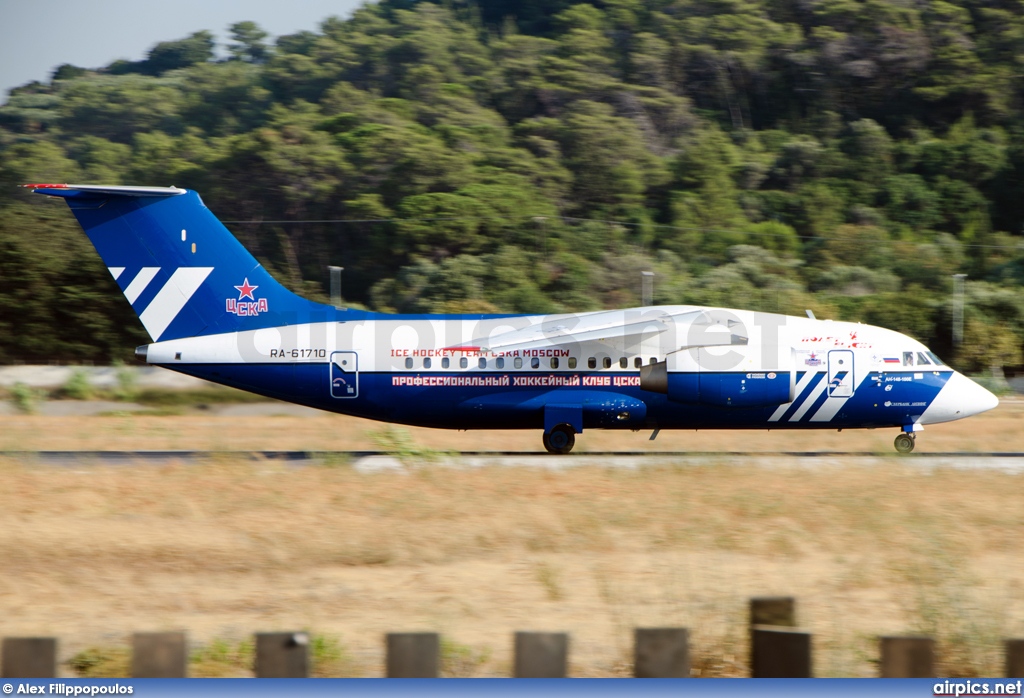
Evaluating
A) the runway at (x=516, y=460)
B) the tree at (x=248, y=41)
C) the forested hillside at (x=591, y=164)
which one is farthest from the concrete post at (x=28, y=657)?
the tree at (x=248, y=41)

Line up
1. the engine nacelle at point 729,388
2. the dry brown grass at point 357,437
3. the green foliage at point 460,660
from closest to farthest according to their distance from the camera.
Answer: the green foliage at point 460,660, the engine nacelle at point 729,388, the dry brown grass at point 357,437

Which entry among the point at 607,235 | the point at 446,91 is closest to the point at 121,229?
the point at 607,235

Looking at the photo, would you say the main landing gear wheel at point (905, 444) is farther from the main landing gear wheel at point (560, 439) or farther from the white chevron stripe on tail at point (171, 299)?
the white chevron stripe on tail at point (171, 299)

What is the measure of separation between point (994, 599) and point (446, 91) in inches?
2786

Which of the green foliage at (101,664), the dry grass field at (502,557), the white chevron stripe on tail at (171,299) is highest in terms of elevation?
the white chevron stripe on tail at (171,299)

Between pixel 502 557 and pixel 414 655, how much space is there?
6.86 m

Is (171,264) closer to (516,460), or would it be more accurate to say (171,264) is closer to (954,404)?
(516,460)

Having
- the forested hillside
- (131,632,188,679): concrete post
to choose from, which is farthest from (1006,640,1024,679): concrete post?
the forested hillside

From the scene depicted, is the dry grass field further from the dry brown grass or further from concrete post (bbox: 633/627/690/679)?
the dry brown grass

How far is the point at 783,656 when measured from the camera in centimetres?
515

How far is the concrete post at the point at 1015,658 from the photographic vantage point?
526 centimetres

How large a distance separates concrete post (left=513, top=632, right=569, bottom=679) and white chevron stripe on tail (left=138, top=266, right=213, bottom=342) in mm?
17204

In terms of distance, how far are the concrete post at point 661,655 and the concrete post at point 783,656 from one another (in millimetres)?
365

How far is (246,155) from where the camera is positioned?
6594 centimetres
